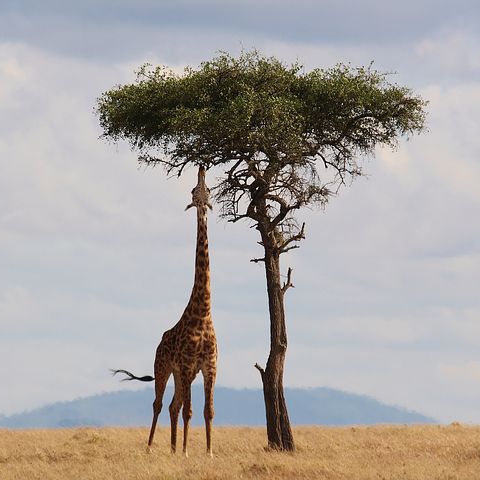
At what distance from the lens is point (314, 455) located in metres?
30.2

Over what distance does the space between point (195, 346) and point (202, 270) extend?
2298 millimetres

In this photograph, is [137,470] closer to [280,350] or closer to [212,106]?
[280,350]

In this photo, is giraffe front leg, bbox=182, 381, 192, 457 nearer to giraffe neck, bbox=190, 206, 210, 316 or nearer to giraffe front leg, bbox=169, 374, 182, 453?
giraffe front leg, bbox=169, 374, 182, 453

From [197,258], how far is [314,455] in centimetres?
656

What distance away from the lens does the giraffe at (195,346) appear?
28234mm

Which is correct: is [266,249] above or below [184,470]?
above

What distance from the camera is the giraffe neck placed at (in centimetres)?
2891

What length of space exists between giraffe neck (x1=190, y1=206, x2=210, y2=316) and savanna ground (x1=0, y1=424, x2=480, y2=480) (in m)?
4.17

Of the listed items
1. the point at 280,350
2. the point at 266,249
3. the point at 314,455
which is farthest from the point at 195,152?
the point at 314,455

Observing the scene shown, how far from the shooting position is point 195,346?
2822cm

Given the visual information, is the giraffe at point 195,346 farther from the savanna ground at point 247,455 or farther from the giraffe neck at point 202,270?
the savanna ground at point 247,455

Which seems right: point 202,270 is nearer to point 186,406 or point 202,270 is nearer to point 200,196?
point 200,196

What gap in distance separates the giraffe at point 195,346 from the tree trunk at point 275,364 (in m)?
3.34

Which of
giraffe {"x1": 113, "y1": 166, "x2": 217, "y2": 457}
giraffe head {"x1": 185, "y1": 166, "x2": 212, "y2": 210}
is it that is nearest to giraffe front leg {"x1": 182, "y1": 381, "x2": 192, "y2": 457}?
giraffe {"x1": 113, "y1": 166, "x2": 217, "y2": 457}
